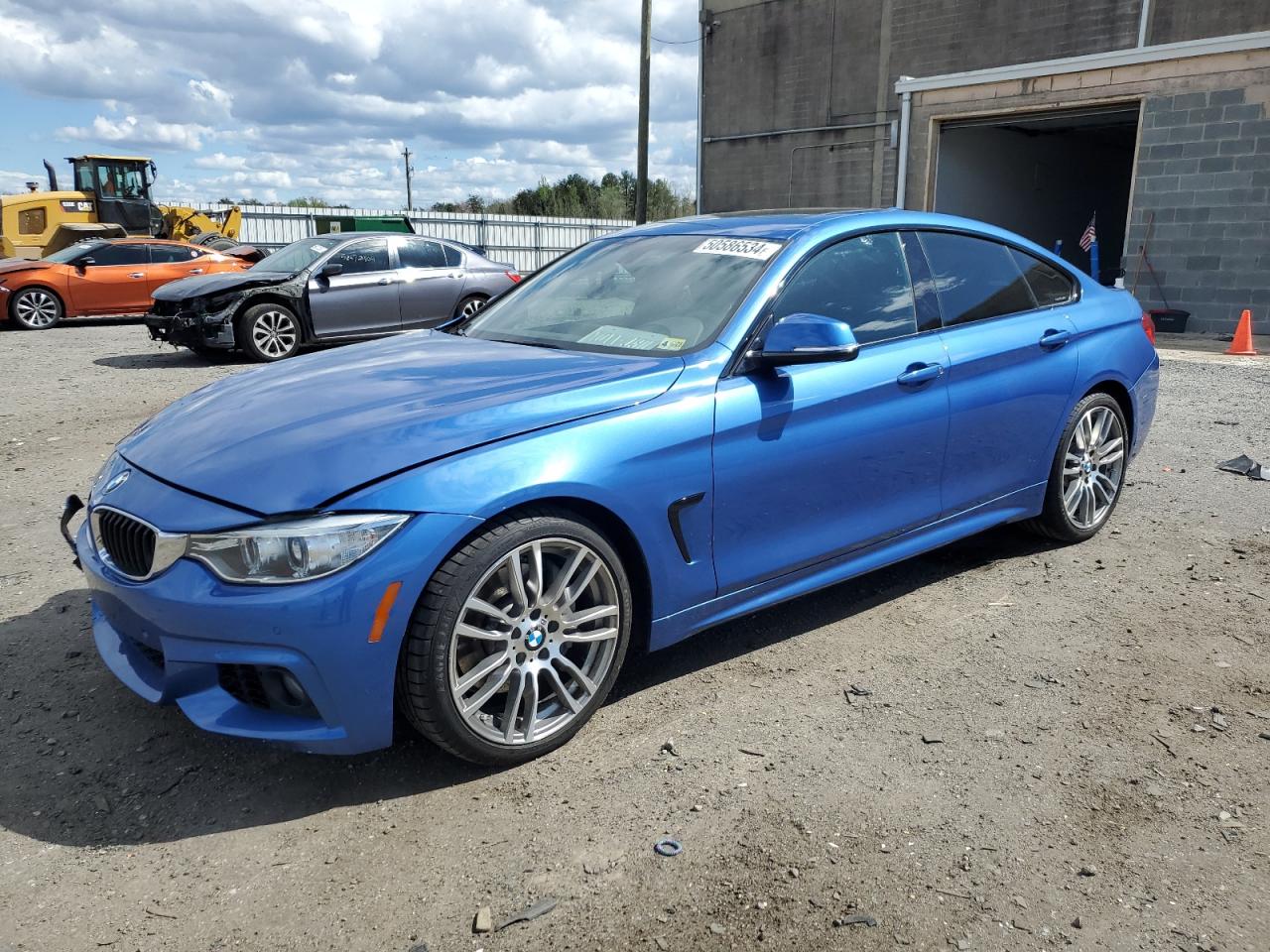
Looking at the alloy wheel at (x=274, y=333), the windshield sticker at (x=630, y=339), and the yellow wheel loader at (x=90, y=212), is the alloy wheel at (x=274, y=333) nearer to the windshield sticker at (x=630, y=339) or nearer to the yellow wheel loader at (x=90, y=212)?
the windshield sticker at (x=630, y=339)

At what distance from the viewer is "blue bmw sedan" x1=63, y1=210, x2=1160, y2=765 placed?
2.56 metres

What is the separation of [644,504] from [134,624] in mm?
1498

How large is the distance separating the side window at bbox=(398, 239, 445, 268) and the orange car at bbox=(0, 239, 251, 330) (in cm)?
574

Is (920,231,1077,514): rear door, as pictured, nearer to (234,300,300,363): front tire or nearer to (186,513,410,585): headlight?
(186,513,410,585): headlight

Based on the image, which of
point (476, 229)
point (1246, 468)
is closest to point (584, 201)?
point (476, 229)

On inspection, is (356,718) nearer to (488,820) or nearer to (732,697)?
(488,820)

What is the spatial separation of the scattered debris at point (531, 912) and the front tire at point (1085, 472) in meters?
3.24

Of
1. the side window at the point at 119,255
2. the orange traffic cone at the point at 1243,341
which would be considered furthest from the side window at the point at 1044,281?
the side window at the point at 119,255

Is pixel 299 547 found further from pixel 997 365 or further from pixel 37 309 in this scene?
pixel 37 309

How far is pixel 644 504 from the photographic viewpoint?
2998mm

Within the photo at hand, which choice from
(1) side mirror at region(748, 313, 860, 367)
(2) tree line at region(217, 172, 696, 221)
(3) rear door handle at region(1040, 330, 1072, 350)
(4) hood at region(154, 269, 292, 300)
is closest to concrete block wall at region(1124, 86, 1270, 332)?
(3) rear door handle at region(1040, 330, 1072, 350)

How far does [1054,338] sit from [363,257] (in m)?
9.29

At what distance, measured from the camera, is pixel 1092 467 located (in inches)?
187

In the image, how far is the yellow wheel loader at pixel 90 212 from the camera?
69.5ft
